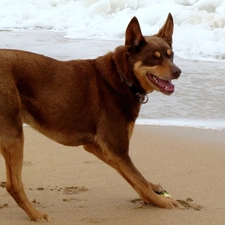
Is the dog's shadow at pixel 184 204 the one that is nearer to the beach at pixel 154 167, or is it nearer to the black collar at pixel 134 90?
the beach at pixel 154 167

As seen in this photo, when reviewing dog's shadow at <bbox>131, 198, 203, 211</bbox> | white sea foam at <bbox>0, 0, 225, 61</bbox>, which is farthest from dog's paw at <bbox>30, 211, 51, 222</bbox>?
white sea foam at <bbox>0, 0, 225, 61</bbox>

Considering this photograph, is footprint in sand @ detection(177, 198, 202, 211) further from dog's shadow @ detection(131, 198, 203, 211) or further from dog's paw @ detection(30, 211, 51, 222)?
dog's paw @ detection(30, 211, 51, 222)

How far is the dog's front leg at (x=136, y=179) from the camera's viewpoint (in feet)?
14.6

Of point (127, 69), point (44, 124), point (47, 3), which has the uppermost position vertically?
point (127, 69)

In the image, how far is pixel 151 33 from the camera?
61.0 feet

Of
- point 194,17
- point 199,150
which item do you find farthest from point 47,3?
point 199,150

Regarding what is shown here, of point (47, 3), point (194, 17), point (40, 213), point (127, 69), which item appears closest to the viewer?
point (40, 213)

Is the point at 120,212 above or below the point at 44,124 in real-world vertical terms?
below

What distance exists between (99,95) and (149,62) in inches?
20.2

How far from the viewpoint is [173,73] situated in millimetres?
4406

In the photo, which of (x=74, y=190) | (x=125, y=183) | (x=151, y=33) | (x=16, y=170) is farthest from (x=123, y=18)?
(x=16, y=170)

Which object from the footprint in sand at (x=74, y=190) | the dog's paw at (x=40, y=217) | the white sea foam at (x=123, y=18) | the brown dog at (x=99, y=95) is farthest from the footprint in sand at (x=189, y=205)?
the white sea foam at (x=123, y=18)

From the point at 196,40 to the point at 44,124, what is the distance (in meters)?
11.7

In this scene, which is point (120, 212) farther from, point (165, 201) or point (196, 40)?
point (196, 40)
